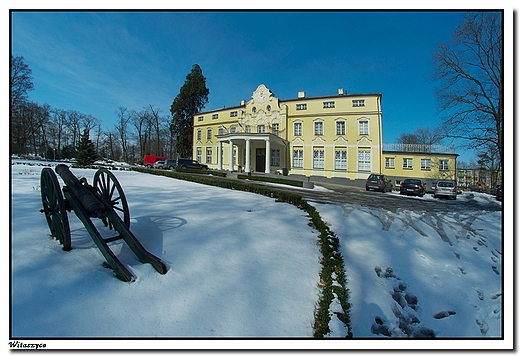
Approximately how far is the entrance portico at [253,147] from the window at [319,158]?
379cm

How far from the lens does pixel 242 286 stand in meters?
2.93

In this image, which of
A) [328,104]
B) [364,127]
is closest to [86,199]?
[364,127]

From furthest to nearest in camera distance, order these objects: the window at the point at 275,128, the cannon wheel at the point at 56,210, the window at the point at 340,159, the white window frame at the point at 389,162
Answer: the window at the point at 275,128 → the window at the point at 340,159 → the white window frame at the point at 389,162 → the cannon wheel at the point at 56,210

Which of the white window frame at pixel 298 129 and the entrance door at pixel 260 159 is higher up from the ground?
the white window frame at pixel 298 129

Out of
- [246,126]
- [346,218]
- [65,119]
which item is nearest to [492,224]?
[346,218]

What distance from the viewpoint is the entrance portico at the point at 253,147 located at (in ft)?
81.8

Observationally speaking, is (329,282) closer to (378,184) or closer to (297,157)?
(378,184)

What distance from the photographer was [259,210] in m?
6.48

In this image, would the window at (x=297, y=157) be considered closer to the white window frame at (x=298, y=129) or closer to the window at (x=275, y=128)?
the white window frame at (x=298, y=129)

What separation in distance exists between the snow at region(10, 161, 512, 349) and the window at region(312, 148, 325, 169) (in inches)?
874

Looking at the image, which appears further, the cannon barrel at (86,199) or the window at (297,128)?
the window at (297,128)

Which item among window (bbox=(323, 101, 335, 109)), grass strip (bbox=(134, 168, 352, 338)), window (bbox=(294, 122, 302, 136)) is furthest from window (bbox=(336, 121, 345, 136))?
grass strip (bbox=(134, 168, 352, 338))

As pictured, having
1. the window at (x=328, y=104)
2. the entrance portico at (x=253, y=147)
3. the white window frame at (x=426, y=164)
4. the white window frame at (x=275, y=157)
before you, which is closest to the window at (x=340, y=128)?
the window at (x=328, y=104)

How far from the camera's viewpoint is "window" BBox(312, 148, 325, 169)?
89.0ft
